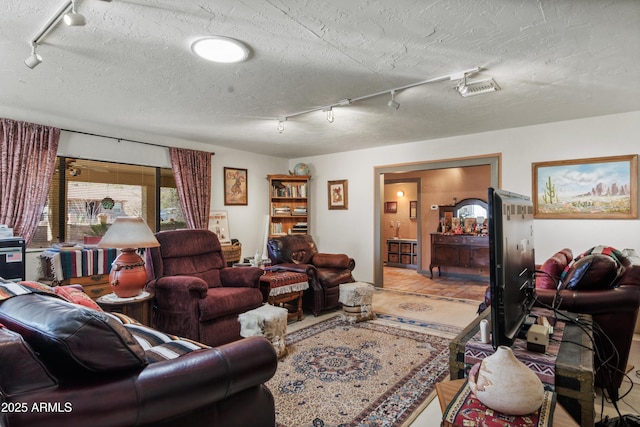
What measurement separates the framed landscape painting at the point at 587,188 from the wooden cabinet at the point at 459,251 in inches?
77.5

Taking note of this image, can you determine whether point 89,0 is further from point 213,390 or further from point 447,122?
point 447,122

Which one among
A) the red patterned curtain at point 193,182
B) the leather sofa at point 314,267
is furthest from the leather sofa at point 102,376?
the red patterned curtain at point 193,182

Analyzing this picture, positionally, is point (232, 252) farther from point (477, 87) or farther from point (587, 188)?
point (587, 188)

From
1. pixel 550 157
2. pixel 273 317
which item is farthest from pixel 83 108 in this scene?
pixel 550 157

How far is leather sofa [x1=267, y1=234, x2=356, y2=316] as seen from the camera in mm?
4277

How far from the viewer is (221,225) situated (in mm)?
5699

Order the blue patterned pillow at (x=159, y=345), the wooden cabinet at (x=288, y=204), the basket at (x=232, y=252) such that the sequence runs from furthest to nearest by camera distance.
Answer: the wooden cabinet at (x=288, y=204) → the basket at (x=232, y=252) → the blue patterned pillow at (x=159, y=345)

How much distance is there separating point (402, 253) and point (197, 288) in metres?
5.92

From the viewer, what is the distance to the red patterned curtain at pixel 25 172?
3625 millimetres

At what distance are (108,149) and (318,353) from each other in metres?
3.67

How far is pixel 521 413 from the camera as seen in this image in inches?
43.3

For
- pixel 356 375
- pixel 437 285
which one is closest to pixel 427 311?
pixel 437 285

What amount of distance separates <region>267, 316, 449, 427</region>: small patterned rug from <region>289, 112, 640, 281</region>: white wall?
2388mm

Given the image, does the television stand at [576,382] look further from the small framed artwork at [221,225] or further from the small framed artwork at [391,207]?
the small framed artwork at [391,207]
